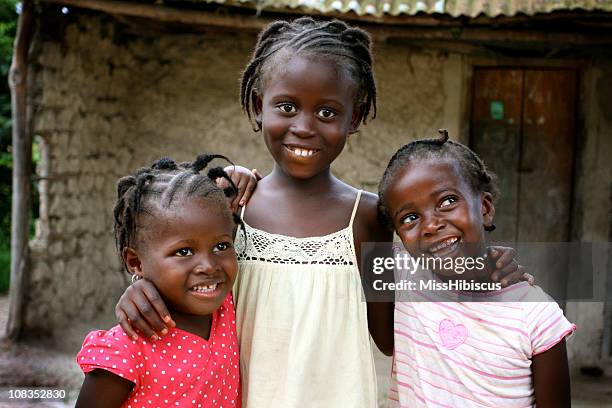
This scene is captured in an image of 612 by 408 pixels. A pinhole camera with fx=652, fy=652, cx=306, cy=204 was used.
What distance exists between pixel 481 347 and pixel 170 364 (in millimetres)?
679

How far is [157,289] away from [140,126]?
12.1 feet

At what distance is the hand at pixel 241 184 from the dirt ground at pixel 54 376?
2.52m

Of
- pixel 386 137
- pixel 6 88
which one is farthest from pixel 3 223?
pixel 386 137

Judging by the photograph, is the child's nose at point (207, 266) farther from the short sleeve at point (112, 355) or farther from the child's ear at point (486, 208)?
the child's ear at point (486, 208)

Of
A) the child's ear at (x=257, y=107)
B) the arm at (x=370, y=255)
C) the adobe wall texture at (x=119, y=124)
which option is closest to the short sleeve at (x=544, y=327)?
the arm at (x=370, y=255)

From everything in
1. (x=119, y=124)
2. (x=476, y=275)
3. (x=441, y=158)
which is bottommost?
(x=476, y=275)

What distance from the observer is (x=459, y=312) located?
150 cm

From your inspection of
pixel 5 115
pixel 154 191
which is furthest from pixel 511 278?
pixel 5 115

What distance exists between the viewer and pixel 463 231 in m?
1.49

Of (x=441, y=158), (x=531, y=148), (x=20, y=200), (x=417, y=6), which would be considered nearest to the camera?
Result: (x=441, y=158)

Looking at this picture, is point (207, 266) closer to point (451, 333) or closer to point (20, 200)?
point (451, 333)

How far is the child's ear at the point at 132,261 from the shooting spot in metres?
1.49

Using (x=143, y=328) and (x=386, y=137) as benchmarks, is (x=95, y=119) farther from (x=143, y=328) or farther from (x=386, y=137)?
(x=143, y=328)

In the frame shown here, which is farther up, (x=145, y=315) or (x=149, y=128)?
(x=149, y=128)
